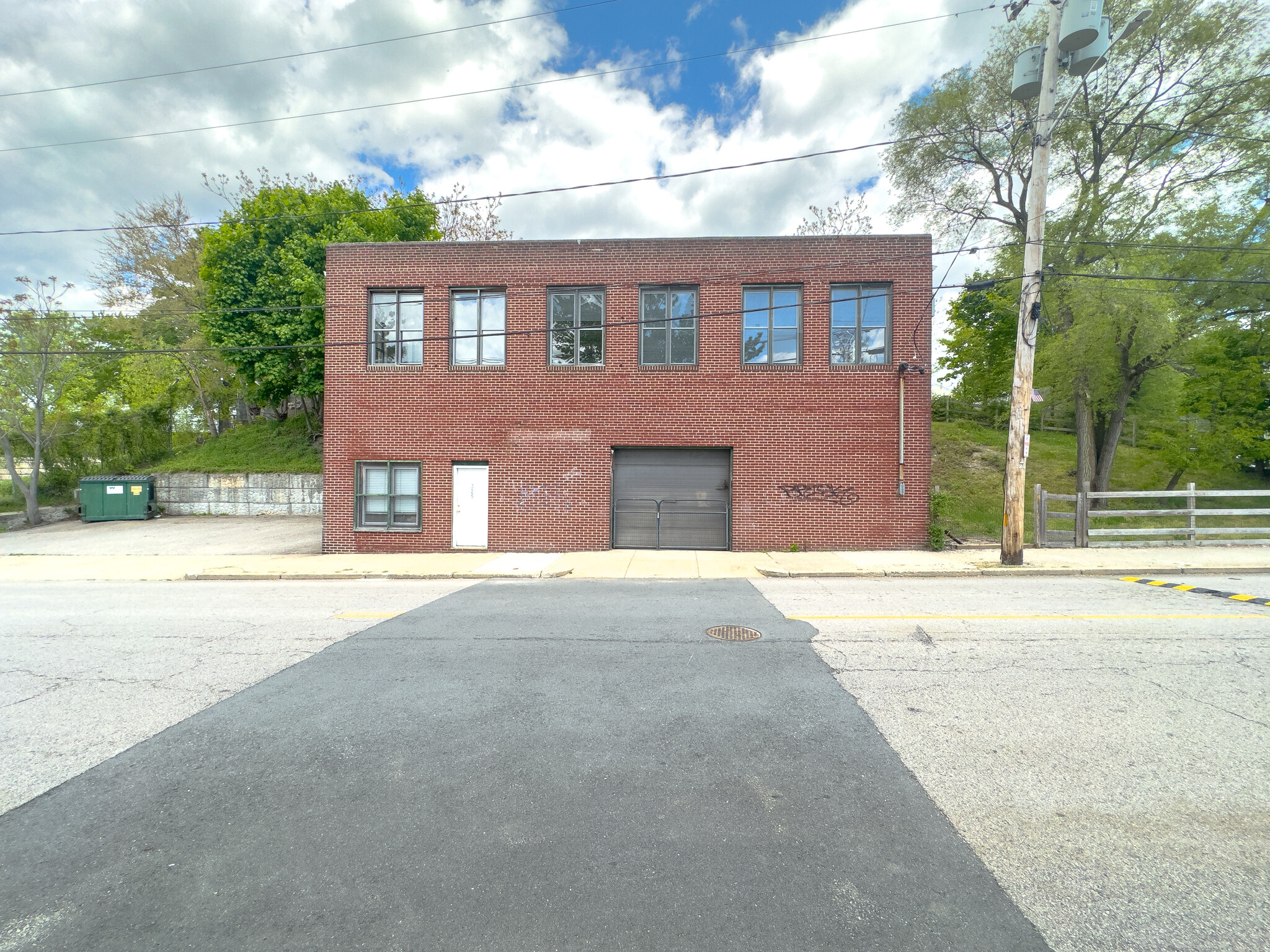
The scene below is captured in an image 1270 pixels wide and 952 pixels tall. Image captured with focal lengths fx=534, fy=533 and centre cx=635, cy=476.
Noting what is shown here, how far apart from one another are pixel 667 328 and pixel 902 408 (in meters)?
6.33

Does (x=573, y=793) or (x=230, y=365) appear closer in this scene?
(x=573, y=793)

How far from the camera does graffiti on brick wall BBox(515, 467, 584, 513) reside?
14.1 m

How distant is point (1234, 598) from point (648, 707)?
9.80 m

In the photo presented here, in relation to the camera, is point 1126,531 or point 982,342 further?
point 982,342

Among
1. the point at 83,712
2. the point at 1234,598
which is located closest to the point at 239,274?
the point at 83,712

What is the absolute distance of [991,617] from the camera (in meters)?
7.27

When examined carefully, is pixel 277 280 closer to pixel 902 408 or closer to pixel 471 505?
pixel 471 505

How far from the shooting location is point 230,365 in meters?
25.8

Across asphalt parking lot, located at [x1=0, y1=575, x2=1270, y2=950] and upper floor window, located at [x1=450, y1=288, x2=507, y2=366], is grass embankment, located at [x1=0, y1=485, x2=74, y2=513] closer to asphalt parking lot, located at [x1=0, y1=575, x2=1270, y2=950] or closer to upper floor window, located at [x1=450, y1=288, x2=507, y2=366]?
upper floor window, located at [x1=450, y1=288, x2=507, y2=366]

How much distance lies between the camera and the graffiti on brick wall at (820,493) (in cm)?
1371

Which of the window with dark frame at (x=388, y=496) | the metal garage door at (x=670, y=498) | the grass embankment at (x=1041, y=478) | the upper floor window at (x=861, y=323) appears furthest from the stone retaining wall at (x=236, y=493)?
the grass embankment at (x=1041, y=478)

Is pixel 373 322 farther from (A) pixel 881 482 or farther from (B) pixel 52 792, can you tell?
(A) pixel 881 482

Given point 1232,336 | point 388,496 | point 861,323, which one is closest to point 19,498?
point 388,496

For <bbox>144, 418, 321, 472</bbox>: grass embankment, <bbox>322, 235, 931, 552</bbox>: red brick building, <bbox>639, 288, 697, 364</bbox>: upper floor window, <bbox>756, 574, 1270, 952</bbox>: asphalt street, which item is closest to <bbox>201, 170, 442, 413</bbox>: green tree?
<bbox>144, 418, 321, 472</bbox>: grass embankment
